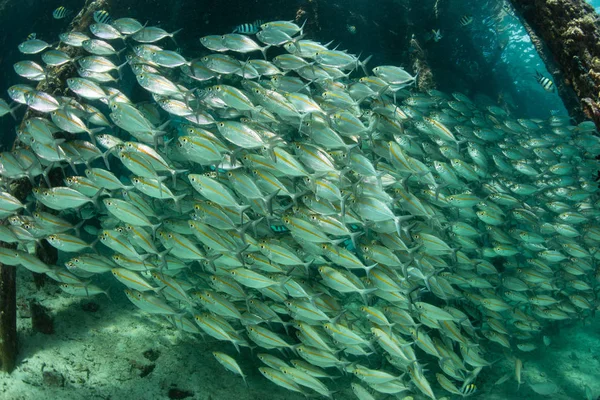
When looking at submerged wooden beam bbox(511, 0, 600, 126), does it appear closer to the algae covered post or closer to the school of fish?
the school of fish

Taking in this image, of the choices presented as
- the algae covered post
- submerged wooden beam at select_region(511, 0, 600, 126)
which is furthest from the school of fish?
submerged wooden beam at select_region(511, 0, 600, 126)

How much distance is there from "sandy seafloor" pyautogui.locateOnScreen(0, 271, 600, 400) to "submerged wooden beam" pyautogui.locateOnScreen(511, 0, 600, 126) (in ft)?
16.2

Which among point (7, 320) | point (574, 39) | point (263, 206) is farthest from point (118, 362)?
point (574, 39)

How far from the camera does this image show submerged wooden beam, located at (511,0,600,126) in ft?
14.8

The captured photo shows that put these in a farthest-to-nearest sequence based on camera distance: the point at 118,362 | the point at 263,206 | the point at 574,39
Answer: the point at 574,39
the point at 118,362
the point at 263,206

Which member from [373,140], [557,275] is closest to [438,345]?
[373,140]

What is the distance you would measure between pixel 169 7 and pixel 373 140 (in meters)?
8.45

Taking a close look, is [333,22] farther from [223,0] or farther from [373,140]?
[373,140]

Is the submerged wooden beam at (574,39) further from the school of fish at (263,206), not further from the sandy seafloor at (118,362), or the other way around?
the sandy seafloor at (118,362)

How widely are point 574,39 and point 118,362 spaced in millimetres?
→ 7589

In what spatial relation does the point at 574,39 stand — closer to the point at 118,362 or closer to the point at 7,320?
the point at 118,362

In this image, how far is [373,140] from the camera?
4922 mm

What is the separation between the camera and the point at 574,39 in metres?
4.81

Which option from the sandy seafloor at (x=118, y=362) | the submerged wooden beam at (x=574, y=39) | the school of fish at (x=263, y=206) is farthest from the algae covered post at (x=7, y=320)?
the submerged wooden beam at (x=574, y=39)
